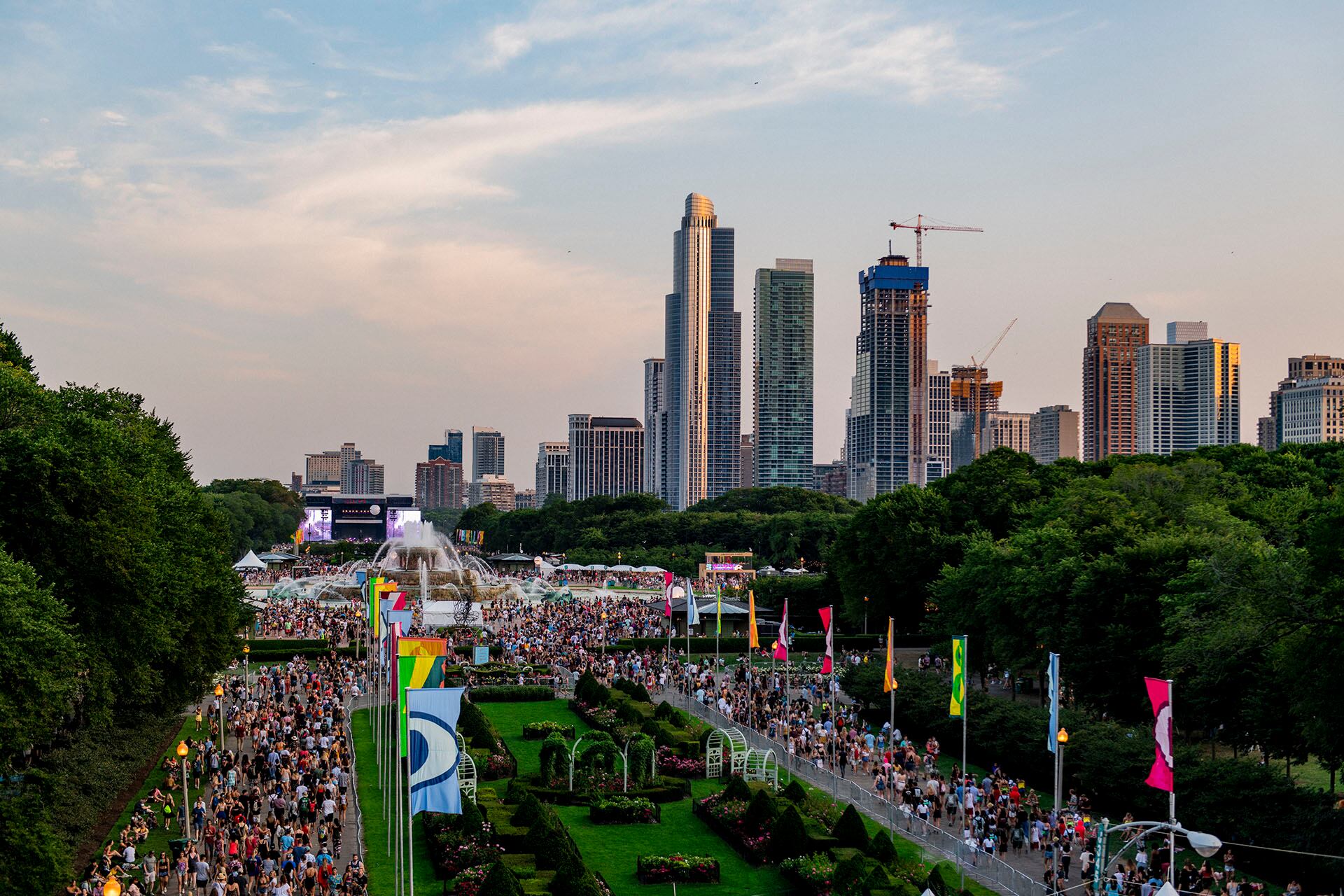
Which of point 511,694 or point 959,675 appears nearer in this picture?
point 959,675

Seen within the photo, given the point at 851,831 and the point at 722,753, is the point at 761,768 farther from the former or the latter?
the point at 851,831

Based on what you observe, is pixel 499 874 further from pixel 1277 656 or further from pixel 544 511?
pixel 544 511

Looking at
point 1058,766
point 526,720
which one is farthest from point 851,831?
point 526,720

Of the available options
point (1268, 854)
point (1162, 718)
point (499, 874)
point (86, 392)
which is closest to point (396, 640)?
point (499, 874)

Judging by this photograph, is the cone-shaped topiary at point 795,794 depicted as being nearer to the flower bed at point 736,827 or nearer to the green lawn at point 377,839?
the flower bed at point 736,827

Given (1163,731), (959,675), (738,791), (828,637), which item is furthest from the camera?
(828,637)

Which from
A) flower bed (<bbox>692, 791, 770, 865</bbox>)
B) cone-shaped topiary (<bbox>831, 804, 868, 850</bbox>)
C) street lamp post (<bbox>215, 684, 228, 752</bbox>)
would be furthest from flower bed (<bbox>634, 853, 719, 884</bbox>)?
street lamp post (<bbox>215, 684, 228, 752</bbox>)
